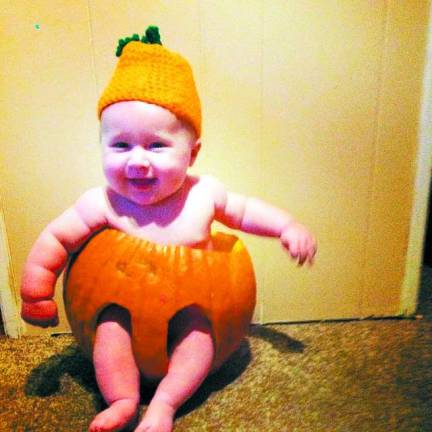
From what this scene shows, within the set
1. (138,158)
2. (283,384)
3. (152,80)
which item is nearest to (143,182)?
(138,158)

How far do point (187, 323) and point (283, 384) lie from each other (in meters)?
0.22

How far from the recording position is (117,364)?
726 millimetres

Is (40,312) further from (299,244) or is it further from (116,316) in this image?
(299,244)

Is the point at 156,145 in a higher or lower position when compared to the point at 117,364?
higher

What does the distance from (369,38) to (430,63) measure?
136 millimetres

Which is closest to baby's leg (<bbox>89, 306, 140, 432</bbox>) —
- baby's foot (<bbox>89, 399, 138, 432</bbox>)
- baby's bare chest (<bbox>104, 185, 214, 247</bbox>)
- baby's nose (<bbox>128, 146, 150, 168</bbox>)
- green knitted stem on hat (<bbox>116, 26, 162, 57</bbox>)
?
baby's foot (<bbox>89, 399, 138, 432</bbox>)

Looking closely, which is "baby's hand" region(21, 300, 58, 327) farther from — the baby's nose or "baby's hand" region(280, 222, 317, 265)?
"baby's hand" region(280, 222, 317, 265)

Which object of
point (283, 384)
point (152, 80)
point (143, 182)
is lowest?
point (283, 384)

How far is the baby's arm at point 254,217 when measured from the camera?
80cm

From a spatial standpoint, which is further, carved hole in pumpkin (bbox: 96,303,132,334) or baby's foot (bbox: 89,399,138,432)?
carved hole in pumpkin (bbox: 96,303,132,334)

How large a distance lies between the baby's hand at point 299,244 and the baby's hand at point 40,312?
398 mm

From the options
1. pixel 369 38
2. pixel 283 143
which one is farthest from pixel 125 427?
pixel 369 38

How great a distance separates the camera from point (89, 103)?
922 mm

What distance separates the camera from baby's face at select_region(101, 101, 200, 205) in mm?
697
